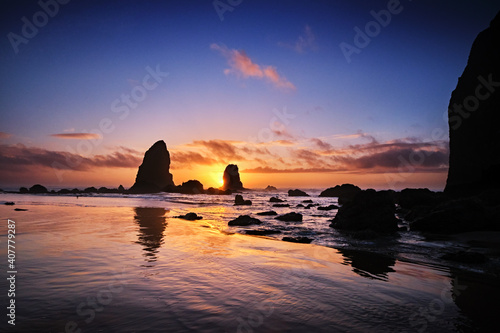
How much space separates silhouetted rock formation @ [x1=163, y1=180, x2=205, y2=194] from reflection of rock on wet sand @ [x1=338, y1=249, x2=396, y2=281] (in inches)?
4149

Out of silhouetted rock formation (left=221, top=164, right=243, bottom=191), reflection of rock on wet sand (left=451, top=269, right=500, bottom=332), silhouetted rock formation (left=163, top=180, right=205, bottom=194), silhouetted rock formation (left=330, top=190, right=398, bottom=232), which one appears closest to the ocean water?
reflection of rock on wet sand (left=451, top=269, right=500, bottom=332)

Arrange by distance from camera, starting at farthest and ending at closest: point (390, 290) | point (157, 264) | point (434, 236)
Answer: point (434, 236) → point (157, 264) → point (390, 290)

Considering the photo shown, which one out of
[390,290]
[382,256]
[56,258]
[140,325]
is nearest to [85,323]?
[140,325]

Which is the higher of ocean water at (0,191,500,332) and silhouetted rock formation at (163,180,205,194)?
silhouetted rock formation at (163,180,205,194)

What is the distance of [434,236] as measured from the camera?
1577 centimetres

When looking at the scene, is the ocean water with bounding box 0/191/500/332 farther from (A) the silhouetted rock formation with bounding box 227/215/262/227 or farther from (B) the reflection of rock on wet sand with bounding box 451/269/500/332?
(A) the silhouetted rock formation with bounding box 227/215/262/227

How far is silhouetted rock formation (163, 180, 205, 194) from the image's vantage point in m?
113

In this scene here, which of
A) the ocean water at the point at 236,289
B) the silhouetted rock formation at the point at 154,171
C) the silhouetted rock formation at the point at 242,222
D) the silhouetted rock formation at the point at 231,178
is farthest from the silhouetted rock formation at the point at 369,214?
the silhouetted rock formation at the point at 231,178

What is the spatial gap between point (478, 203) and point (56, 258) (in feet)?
76.2

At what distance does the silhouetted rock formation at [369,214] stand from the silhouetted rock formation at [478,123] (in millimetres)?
16096

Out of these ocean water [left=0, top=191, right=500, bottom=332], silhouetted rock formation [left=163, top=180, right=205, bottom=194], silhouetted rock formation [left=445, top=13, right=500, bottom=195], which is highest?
silhouetted rock formation [left=445, top=13, right=500, bottom=195]

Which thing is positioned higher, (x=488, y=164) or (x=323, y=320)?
(x=488, y=164)

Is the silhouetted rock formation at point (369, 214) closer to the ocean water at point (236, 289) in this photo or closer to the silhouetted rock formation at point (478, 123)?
the ocean water at point (236, 289)

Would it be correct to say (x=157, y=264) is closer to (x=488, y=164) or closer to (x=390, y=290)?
(x=390, y=290)
